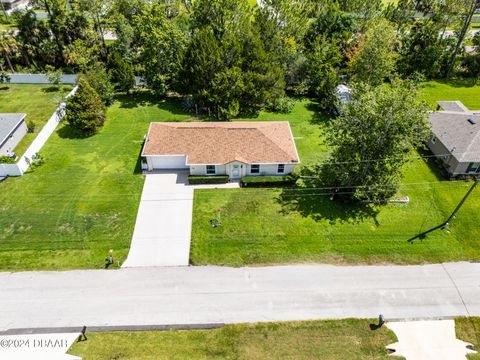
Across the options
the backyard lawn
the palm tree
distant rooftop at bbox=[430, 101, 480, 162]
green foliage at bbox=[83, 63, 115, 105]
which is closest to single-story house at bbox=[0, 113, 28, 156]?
the backyard lawn

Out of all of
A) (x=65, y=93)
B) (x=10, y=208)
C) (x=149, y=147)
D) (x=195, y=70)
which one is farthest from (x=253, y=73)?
(x=10, y=208)

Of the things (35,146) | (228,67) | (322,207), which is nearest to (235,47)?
(228,67)

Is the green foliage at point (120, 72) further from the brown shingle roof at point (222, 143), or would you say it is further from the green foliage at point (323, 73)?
the green foliage at point (323, 73)

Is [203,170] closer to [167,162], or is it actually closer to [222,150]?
[222,150]

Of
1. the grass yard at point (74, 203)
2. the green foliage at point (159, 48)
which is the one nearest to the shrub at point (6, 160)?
the grass yard at point (74, 203)

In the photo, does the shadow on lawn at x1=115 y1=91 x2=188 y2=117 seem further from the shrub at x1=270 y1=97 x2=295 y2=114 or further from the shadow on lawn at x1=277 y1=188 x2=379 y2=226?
the shadow on lawn at x1=277 y1=188 x2=379 y2=226
